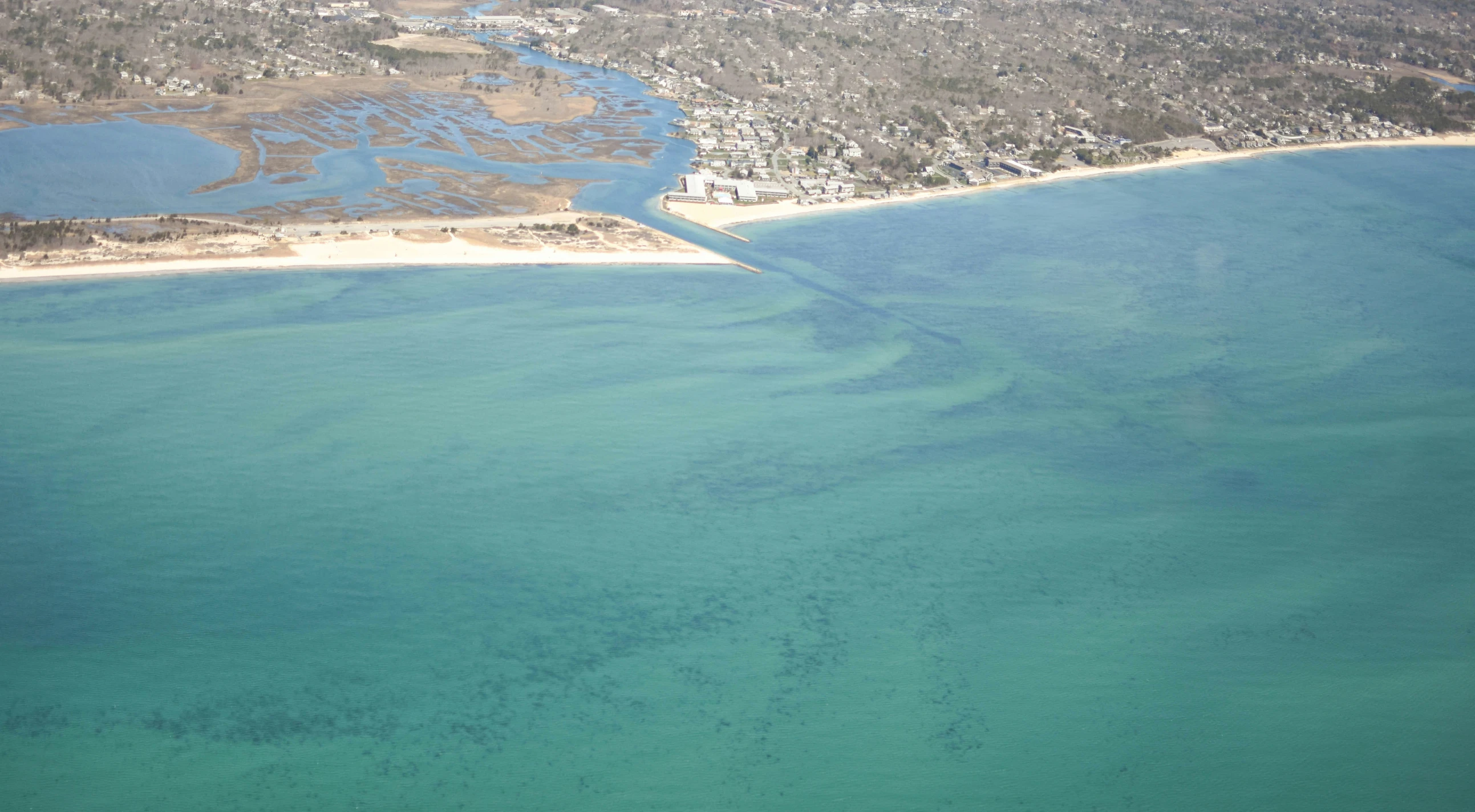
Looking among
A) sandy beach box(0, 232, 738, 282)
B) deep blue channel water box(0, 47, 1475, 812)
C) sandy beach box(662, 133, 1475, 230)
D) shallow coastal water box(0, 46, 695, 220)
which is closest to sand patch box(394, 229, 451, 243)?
sandy beach box(0, 232, 738, 282)

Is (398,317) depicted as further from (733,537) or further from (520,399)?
(733,537)

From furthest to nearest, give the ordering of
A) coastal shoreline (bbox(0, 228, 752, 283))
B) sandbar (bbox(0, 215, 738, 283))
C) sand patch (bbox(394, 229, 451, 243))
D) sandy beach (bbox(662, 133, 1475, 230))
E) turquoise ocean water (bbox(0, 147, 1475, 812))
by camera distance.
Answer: sandy beach (bbox(662, 133, 1475, 230)) → sand patch (bbox(394, 229, 451, 243)) → sandbar (bbox(0, 215, 738, 283)) → coastal shoreline (bbox(0, 228, 752, 283)) → turquoise ocean water (bbox(0, 147, 1475, 812))

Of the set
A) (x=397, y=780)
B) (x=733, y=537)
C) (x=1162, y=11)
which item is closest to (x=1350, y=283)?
(x=733, y=537)

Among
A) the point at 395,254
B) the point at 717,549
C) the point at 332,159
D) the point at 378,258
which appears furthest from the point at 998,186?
the point at 717,549

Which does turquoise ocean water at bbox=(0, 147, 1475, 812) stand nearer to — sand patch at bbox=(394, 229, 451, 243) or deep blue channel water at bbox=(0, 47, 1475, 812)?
deep blue channel water at bbox=(0, 47, 1475, 812)

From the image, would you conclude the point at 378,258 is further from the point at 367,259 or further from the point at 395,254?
the point at 395,254

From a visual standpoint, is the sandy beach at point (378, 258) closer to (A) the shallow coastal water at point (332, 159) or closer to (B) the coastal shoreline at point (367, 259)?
(B) the coastal shoreline at point (367, 259)
